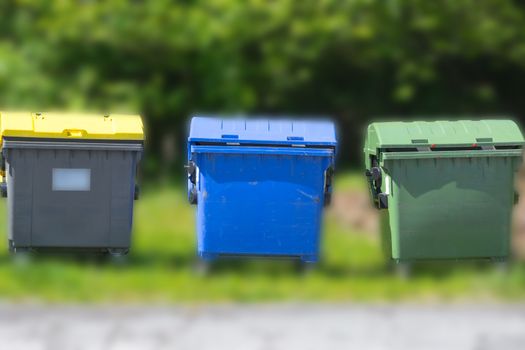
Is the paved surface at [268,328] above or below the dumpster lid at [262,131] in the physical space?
below

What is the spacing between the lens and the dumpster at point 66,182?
15.6ft

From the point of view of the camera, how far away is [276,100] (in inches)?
868

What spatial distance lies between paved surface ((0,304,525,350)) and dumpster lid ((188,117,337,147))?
68.9 meters

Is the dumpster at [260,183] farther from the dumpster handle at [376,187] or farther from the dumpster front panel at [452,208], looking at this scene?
the dumpster front panel at [452,208]

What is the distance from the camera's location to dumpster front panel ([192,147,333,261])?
15.9ft

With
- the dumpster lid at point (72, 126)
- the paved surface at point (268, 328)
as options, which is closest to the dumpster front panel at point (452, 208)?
the dumpster lid at point (72, 126)

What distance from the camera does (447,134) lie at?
493 cm

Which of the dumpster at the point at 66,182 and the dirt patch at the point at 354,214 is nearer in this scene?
the dumpster at the point at 66,182

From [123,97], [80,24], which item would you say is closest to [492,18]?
[80,24]

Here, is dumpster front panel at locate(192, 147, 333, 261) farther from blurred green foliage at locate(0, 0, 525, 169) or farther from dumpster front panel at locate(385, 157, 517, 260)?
blurred green foliage at locate(0, 0, 525, 169)

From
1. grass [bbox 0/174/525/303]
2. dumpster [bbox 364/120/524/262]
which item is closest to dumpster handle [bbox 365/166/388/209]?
dumpster [bbox 364/120/524/262]

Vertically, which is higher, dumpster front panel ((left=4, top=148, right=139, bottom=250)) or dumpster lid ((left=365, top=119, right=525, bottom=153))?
dumpster lid ((left=365, top=119, right=525, bottom=153))

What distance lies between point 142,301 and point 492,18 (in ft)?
135

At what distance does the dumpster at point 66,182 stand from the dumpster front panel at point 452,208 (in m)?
1.04
